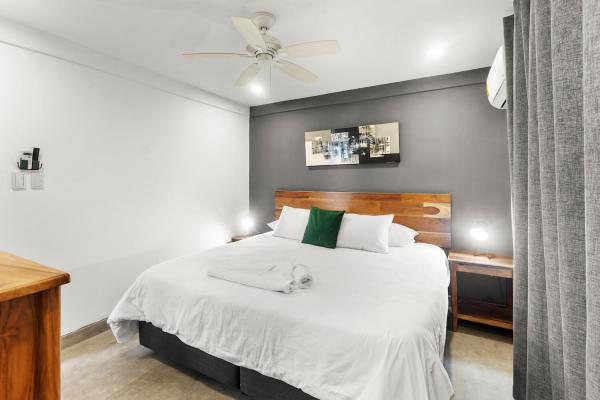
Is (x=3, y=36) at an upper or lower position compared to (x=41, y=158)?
upper

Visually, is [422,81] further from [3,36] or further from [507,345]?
[3,36]

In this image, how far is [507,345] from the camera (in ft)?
8.50

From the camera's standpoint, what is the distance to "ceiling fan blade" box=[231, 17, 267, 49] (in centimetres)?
173

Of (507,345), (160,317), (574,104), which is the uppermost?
(574,104)

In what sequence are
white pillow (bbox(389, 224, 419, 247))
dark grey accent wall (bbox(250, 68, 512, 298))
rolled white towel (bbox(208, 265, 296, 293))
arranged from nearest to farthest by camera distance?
rolled white towel (bbox(208, 265, 296, 293)) < dark grey accent wall (bbox(250, 68, 512, 298)) < white pillow (bbox(389, 224, 419, 247))

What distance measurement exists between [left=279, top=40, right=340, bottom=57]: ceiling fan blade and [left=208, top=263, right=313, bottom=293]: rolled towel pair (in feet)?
5.00

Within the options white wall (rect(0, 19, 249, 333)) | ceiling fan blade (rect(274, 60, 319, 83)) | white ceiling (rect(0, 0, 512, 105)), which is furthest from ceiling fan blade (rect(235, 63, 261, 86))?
white wall (rect(0, 19, 249, 333))

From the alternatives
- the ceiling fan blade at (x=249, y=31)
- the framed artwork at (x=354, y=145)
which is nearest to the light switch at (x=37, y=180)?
the ceiling fan blade at (x=249, y=31)

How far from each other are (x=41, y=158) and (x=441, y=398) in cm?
317

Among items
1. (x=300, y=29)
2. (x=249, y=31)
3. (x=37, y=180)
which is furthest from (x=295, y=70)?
(x=37, y=180)

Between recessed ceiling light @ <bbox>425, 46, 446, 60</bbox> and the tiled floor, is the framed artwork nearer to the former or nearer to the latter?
recessed ceiling light @ <bbox>425, 46, 446, 60</bbox>

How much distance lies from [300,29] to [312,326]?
2.08 meters

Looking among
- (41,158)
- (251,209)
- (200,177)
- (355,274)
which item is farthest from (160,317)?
(251,209)

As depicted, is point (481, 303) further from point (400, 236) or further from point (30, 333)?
point (30, 333)
